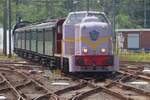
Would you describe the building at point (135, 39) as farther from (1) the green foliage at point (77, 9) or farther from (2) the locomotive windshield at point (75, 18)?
(2) the locomotive windshield at point (75, 18)

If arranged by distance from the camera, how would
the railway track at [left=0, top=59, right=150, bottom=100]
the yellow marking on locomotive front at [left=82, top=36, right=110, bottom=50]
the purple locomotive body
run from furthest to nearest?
the yellow marking on locomotive front at [left=82, top=36, right=110, bottom=50] → the purple locomotive body → the railway track at [left=0, top=59, right=150, bottom=100]

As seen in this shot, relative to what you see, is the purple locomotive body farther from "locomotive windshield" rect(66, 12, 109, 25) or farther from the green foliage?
the green foliage

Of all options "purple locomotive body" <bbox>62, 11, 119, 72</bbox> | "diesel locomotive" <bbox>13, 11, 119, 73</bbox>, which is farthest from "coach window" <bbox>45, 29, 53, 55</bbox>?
"purple locomotive body" <bbox>62, 11, 119, 72</bbox>

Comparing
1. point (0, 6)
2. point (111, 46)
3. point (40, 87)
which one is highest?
point (0, 6)

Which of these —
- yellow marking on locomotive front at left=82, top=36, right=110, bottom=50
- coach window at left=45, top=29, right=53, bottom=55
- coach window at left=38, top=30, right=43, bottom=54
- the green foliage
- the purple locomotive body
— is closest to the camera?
the purple locomotive body

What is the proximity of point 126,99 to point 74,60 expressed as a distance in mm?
7316

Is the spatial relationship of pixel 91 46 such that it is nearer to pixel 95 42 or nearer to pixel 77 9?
pixel 95 42

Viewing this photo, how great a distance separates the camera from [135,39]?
62.5 meters

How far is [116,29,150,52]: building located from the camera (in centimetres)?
6203

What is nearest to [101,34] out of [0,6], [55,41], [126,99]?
[55,41]

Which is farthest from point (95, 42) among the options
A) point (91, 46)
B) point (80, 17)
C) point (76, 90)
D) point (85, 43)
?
point (76, 90)

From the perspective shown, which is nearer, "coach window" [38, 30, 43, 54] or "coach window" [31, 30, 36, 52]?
"coach window" [38, 30, 43, 54]

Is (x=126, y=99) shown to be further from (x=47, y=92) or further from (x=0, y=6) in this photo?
(x=0, y=6)

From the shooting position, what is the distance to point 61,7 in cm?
7856
